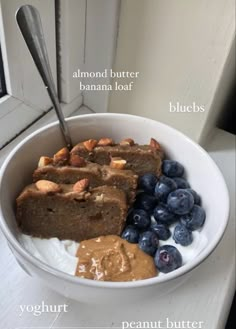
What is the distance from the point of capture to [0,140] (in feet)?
2.14

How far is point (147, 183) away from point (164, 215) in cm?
6

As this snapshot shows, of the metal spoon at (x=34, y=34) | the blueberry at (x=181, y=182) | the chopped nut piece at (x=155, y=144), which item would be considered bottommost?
the blueberry at (x=181, y=182)

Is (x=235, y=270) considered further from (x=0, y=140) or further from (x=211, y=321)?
(x=0, y=140)

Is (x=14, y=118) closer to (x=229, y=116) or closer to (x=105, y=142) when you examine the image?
(x=105, y=142)

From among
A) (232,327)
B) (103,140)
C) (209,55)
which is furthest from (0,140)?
(232,327)

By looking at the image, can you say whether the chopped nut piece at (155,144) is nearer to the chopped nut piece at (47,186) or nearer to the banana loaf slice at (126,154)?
the banana loaf slice at (126,154)

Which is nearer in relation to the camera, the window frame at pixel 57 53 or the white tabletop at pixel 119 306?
the white tabletop at pixel 119 306

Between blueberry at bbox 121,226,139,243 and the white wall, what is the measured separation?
10.1 inches

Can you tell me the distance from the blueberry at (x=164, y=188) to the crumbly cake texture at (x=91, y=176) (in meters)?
0.04

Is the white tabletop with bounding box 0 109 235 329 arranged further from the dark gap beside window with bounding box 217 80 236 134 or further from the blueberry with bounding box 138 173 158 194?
the dark gap beside window with bounding box 217 80 236 134

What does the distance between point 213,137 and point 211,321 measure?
38 centimetres

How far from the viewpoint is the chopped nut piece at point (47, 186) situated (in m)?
0.53

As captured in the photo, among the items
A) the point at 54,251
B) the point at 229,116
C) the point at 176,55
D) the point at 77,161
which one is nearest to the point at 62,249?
the point at 54,251

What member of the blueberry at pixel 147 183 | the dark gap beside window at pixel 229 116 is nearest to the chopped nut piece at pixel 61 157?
the blueberry at pixel 147 183
